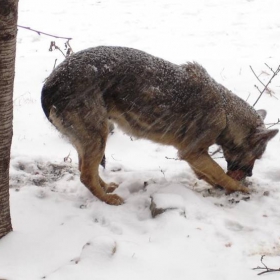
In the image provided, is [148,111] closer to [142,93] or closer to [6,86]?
[142,93]

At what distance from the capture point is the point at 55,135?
6.91 m

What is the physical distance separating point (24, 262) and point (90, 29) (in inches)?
396

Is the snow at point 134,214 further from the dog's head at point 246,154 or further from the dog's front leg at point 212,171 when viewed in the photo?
the dog's head at point 246,154

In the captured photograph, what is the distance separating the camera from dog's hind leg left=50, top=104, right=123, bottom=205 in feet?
14.6

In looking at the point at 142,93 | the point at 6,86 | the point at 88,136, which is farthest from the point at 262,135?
the point at 6,86

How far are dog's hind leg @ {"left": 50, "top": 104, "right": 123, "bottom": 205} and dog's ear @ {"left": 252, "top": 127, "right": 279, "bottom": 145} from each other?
1.71 metres

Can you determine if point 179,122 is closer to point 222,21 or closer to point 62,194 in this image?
point 62,194

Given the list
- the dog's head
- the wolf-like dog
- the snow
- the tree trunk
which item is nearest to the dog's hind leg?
the wolf-like dog

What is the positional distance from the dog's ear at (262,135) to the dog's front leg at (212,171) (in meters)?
0.54

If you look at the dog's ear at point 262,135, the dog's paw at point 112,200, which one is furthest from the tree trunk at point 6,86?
the dog's ear at point 262,135

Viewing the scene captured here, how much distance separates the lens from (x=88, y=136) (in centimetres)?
452

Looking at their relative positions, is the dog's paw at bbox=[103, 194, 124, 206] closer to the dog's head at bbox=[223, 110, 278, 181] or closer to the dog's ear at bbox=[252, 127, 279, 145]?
the dog's head at bbox=[223, 110, 278, 181]

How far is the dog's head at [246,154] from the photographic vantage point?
523 cm

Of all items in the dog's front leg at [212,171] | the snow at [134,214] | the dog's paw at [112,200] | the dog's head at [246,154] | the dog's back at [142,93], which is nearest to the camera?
the snow at [134,214]
